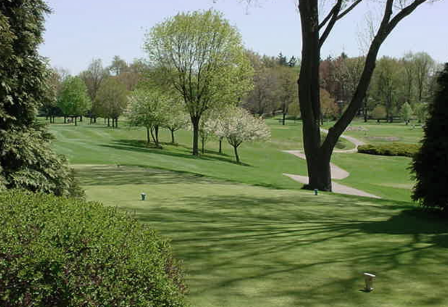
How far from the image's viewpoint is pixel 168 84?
128 ft

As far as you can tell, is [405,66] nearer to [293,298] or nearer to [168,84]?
[168,84]

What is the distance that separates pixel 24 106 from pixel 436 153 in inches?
368

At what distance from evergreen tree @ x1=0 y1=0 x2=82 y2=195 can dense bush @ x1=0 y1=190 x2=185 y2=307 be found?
4191 mm

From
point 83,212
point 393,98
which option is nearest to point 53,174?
point 83,212

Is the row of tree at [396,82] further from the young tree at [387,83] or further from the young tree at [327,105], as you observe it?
the young tree at [327,105]

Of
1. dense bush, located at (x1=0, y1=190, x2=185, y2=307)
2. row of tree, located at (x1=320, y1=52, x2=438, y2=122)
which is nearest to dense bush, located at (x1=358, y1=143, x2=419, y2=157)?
row of tree, located at (x1=320, y1=52, x2=438, y2=122)

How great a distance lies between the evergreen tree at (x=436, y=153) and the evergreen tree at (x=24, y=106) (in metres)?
8.63

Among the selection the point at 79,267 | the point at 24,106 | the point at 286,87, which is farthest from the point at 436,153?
the point at 286,87

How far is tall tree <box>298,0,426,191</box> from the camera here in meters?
16.2

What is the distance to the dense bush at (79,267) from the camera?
3531mm

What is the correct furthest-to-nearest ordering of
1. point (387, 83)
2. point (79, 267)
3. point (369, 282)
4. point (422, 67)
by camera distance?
point (422, 67)
point (387, 83)
point (369, 282)
point (79, 267)

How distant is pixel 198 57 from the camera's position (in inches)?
1508

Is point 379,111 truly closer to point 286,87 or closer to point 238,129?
point 286,87

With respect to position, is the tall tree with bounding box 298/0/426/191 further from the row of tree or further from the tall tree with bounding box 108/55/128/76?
the tall tree with bounding box 108/55/128/76
